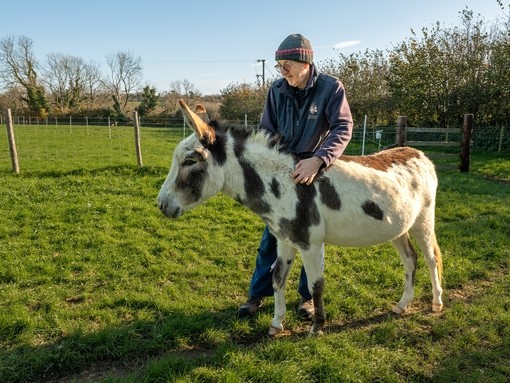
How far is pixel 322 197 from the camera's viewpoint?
365 centimetres

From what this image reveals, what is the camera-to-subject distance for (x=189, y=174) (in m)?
3.55

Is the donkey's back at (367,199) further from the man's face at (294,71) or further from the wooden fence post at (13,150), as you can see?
the wooden fence post at (13,150)

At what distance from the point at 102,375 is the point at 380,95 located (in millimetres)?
27458

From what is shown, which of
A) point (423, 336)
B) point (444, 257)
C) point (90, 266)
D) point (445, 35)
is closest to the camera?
point (423, 336)

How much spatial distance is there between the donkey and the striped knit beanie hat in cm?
76

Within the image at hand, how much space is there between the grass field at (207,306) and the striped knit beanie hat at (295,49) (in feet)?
9.08

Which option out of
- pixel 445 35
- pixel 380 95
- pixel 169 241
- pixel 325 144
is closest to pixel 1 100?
pixel 380 95

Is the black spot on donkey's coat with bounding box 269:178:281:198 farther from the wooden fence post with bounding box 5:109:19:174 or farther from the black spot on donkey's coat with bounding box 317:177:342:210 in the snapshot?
the wooden fence post with bounding box 5:109:19:174

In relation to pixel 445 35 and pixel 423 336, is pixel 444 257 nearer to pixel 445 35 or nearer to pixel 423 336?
pixel 423 336

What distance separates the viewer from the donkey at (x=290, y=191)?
356cm

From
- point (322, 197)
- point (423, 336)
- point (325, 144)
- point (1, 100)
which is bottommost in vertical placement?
point (423, 336)

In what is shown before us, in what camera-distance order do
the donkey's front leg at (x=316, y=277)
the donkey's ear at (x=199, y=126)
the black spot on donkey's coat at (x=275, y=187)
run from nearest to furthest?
the donkey's ear at (x=199, y=126), the black spot on donkey's coat at (x=275, y=187), the donkey's front leg at (x=316, y=277)

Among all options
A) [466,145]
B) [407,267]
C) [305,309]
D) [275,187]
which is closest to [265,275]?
[305,309]

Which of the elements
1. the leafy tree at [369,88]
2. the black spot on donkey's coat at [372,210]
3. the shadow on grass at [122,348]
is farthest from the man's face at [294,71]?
A: the leafy tree at [369,88]
